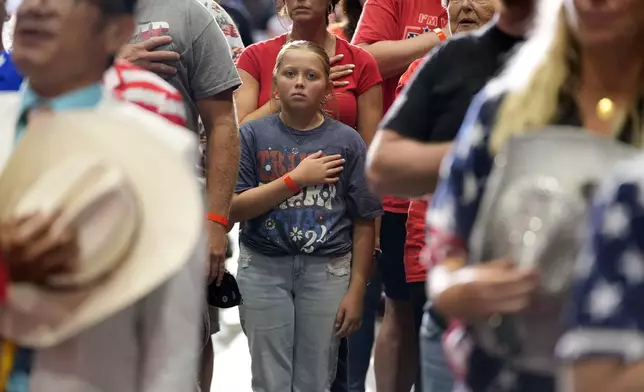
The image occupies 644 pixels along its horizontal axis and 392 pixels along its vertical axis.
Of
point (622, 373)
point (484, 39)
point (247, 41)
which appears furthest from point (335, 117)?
point (247, 41)

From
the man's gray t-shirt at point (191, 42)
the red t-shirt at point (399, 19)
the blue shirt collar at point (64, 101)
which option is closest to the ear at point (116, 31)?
the blue shirt collar at point (64, 101)

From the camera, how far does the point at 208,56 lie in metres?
3.05

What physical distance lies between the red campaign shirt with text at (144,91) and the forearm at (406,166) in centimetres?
37

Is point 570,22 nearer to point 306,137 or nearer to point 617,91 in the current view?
point 617,91

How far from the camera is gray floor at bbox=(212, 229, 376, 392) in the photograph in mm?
4773

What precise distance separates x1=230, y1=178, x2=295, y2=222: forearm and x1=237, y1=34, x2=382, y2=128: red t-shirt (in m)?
0.39

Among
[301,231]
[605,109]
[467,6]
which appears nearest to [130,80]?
[605,109]

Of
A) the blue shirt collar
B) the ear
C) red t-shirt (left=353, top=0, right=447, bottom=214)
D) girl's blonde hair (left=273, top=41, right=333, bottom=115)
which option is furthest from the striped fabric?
red t-shirt (left=353, top=0, right=447, bottom=214)

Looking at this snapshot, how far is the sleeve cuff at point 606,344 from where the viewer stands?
1.34 metres

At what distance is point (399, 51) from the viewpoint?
12.8 ft

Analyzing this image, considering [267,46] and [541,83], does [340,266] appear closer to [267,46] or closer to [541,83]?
[267,46]

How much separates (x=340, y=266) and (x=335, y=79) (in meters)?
0.61

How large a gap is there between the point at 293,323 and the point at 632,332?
2.27m

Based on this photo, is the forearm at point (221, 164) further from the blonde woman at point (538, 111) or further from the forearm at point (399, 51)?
the blonde woman at point (538, 111)
